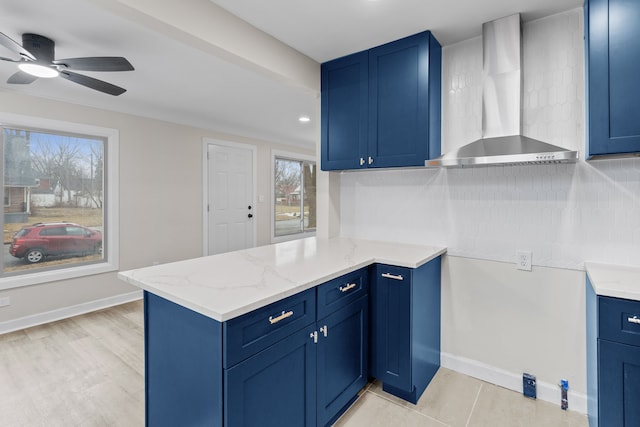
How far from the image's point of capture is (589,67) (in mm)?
1643

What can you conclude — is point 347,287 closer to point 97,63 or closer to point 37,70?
point 97,63

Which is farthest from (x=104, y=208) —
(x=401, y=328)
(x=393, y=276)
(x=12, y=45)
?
(x=401, y=328)

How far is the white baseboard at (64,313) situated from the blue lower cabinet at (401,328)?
339cm

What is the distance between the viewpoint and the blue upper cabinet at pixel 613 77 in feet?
4.99

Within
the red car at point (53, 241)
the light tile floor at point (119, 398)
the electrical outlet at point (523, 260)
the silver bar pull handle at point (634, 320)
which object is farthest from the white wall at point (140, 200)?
the silver bar pull handle at point (634, 320)

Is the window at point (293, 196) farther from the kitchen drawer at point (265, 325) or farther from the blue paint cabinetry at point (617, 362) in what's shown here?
the blue paint cabinetry at point (617, 362)

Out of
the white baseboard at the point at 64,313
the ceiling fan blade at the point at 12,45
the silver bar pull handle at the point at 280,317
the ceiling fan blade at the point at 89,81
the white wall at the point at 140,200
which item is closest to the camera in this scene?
the silver bar pull handle at the point at 280,317

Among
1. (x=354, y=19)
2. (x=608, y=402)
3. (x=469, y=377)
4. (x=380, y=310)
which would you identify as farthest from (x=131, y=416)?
(x=354, y=19)

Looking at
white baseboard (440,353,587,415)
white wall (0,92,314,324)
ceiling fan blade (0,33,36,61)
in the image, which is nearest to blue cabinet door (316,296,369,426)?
white baseboard (440,353,587,415)

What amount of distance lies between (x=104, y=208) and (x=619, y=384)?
4719mm

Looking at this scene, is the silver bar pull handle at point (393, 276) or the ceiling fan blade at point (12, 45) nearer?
the ceiling fan blade at point (12, 45)

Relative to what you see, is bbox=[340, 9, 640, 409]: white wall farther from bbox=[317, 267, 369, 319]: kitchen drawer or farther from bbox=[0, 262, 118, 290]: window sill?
bbox=[0, 262, 118, 290]: window sill

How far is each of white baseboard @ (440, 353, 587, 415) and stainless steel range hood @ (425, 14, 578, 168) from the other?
1.46m

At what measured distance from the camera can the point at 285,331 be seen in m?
1.38
